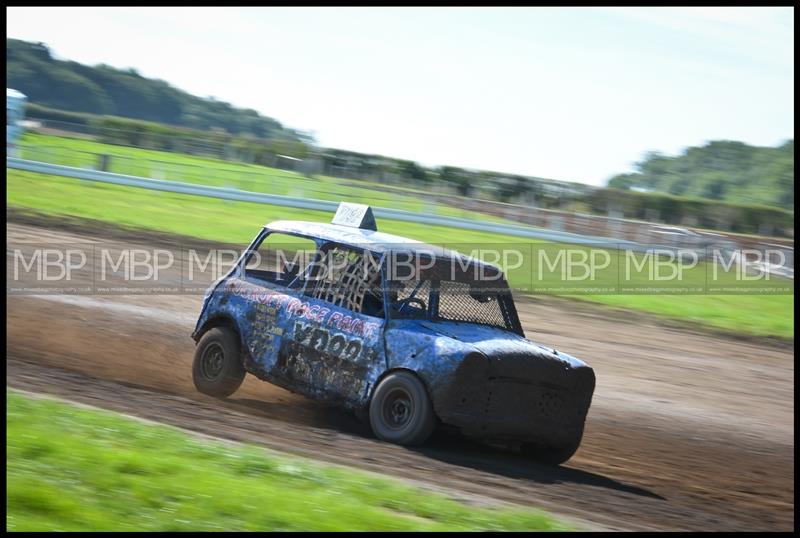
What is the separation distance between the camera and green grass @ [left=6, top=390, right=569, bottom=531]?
5.23 m

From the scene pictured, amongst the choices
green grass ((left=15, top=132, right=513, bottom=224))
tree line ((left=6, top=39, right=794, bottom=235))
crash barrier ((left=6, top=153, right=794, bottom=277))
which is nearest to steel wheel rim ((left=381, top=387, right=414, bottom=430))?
crash barrier ((left=6, top=153, right=794, bottom=277))

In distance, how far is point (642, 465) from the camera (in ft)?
28.9

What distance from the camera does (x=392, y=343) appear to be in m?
7.99

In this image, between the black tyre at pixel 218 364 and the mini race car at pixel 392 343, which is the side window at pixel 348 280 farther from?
the black tyre at pixel 218 364

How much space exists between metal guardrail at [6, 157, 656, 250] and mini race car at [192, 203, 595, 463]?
18.3m

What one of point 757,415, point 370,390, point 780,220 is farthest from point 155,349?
point 780,220

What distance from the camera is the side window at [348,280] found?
8414mm

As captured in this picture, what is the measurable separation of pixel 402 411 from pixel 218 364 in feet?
7.22

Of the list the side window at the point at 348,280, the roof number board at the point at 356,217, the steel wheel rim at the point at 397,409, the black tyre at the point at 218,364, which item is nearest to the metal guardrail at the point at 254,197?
the roof number board at the point at 356,217

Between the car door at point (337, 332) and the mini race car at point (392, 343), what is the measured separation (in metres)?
0.01

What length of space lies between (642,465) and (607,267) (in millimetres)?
13829

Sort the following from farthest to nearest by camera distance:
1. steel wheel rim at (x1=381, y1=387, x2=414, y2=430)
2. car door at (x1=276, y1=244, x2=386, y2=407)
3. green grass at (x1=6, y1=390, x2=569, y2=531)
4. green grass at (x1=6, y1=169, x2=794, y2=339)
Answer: green grass at (x1=6, y1=169, x2=794, y2=339) < car door at (x1=276, y1=244, x2=386, y2=407) < steel wheel rim at (x1=381, y1=387, x2=414, y2=430) < green grass at (x1=6, y1=390, x2=569, y2=531)

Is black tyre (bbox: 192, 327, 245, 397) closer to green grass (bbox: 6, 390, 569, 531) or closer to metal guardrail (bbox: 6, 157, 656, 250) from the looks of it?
green grass (bbox: 6, 390, 569, 531)

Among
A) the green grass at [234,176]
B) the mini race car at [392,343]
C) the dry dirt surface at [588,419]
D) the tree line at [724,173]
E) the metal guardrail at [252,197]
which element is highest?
the tree line at [724,173]
